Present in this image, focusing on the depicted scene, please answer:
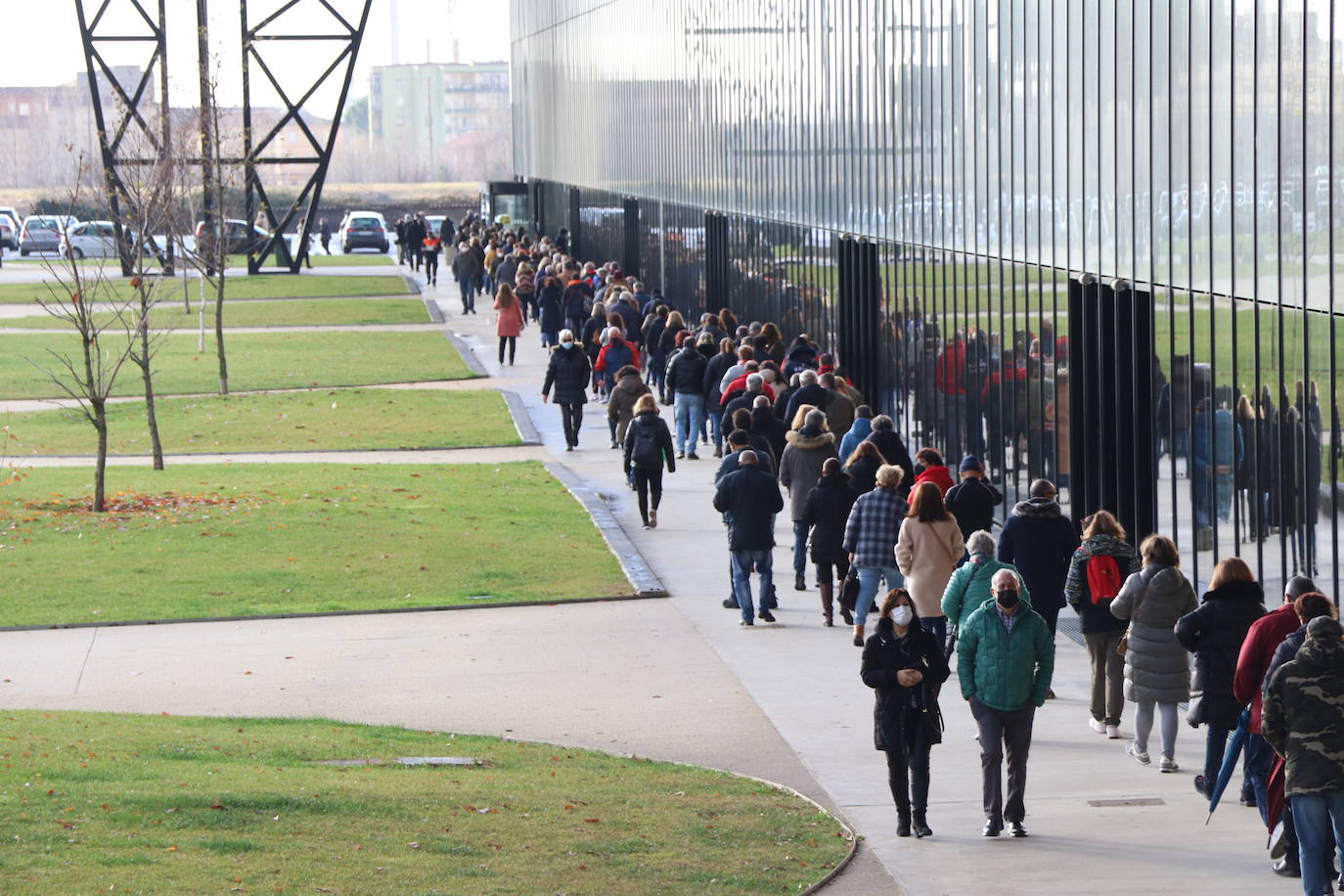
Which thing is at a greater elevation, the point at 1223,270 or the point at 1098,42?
the point at 1098,42

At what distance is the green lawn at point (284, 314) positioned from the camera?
4788 centimetres

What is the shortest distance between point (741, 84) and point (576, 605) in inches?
747

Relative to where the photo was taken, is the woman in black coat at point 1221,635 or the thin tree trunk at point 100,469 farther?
the thin tree trunk at point 100,469

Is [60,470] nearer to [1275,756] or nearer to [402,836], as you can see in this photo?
[402,836]

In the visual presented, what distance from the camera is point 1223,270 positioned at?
13.2 metres

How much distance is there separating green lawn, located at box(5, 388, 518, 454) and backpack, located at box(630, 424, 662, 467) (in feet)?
23.6

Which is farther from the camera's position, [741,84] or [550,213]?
[550,213]

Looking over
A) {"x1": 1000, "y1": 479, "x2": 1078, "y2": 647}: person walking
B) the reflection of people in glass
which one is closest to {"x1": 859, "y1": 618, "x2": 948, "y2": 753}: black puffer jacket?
{"x1": 1000, "y1": 479, "x2": 1078, "y2": 647}: person walking

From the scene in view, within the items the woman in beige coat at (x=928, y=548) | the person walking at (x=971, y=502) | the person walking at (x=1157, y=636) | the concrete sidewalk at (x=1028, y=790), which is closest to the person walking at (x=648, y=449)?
the concrete sidewalk at (x=1028, y=790)

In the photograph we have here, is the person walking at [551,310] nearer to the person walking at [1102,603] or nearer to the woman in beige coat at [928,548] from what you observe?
the woman in beige coat at [928,548]

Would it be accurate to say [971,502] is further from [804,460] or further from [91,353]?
[91,353]

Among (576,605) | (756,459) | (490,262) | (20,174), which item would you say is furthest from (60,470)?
(20,174)

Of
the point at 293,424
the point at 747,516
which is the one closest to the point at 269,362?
the point at 293,424

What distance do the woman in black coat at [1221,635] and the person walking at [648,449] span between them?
9.98 metres
